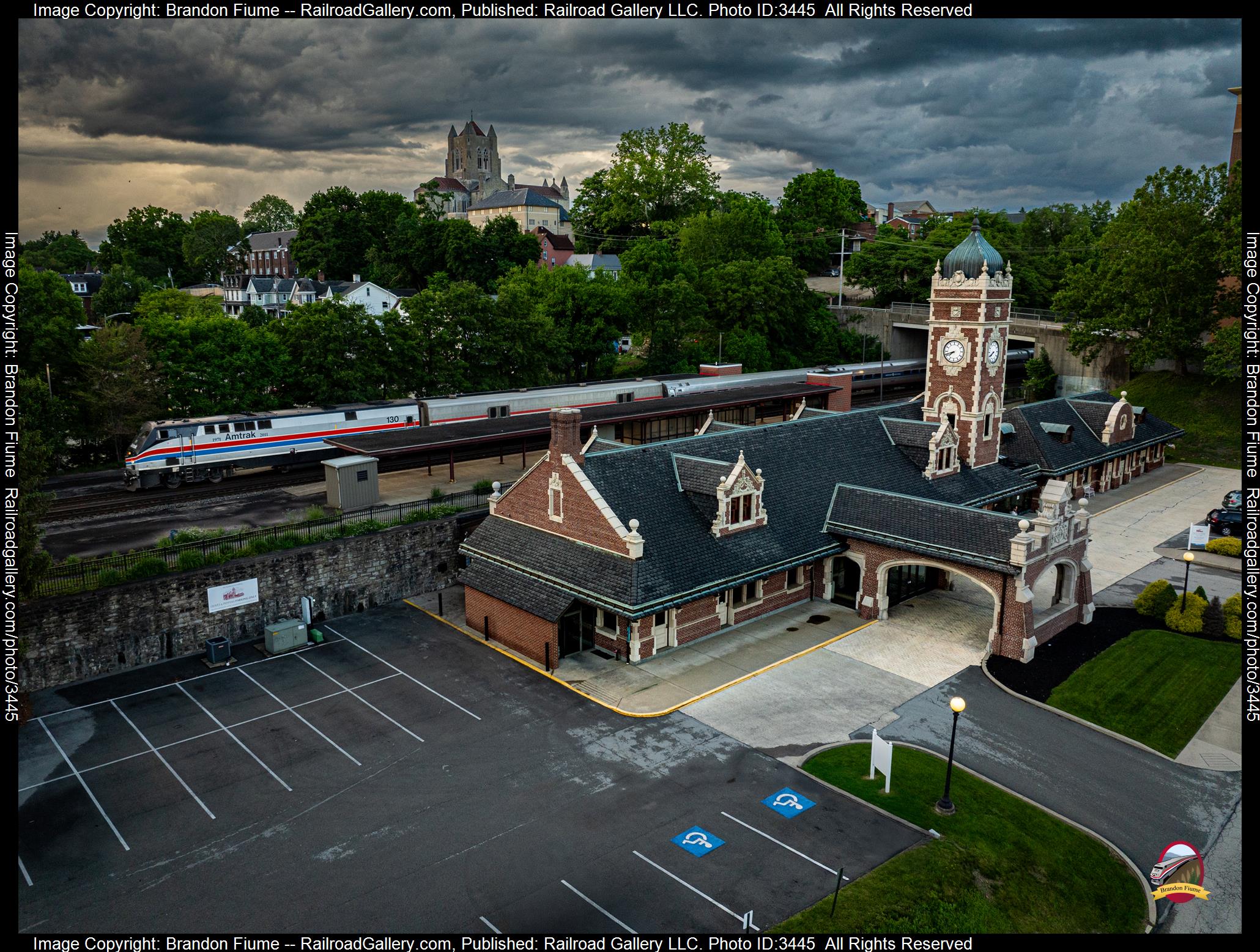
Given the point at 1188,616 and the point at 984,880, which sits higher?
the point at 1188,616

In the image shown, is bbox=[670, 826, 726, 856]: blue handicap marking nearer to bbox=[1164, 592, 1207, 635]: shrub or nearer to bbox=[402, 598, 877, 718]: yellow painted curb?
bbox=[402, 598, 877, 718]: yellow painted curb

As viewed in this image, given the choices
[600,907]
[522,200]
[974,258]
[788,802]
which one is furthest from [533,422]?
[522,200]

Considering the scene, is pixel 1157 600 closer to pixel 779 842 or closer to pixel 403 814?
pixel 779 842

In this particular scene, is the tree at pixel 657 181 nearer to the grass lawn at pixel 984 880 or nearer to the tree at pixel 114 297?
the tree at pixel 114 297

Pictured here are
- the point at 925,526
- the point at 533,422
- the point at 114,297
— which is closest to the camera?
the point at 925,526

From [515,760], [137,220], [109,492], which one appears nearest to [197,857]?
[515,760]

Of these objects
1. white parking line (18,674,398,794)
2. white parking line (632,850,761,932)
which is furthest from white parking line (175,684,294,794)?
white parking line (632,850,761,932)

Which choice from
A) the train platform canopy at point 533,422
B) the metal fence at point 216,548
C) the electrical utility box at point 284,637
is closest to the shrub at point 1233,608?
the train platform canopy at point 533,422
